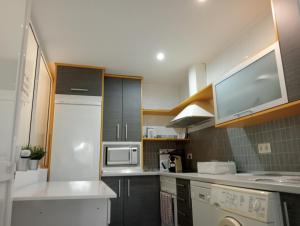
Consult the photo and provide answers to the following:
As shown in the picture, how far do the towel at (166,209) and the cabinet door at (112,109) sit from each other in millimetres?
1157

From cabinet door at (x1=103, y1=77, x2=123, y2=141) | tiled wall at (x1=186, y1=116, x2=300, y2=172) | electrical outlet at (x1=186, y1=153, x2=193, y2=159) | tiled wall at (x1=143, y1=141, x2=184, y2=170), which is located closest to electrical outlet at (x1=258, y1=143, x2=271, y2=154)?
tiled wall at (x1=186, y1=116, x2=300, y2=172)

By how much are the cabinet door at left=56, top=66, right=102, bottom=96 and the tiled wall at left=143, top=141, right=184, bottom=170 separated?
1.23m

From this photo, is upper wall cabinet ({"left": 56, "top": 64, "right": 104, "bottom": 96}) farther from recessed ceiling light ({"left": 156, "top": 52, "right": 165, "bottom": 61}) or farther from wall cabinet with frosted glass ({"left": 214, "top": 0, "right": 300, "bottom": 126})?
wall cabinet with frosted glass ({"left": 214, "top": 0, "right": 300, "bottom": 126})

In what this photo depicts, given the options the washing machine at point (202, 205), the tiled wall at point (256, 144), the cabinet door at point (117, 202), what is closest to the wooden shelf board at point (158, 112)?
the tiled wall at point (256, 144)

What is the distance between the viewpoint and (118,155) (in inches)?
141

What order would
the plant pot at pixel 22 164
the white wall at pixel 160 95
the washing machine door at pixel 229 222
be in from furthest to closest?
the white wall at pixel 160 95 → the plant pot at pixel 22 164 → the washing machine door at pixel 229 222

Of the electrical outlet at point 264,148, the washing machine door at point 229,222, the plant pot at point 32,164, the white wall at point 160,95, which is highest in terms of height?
the white wall at point 160,95

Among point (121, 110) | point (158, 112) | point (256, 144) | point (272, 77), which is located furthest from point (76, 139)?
point (272, 77)

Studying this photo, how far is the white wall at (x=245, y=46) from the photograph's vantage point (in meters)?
2.33

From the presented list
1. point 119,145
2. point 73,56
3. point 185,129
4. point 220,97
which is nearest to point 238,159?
point 220,97

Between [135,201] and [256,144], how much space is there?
5.89 ft

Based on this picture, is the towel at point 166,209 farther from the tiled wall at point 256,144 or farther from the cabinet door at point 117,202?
Result: the tiled wall at point 256,144

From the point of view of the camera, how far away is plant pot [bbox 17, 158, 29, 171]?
2.06 metres

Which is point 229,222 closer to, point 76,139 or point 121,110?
point 76,139
